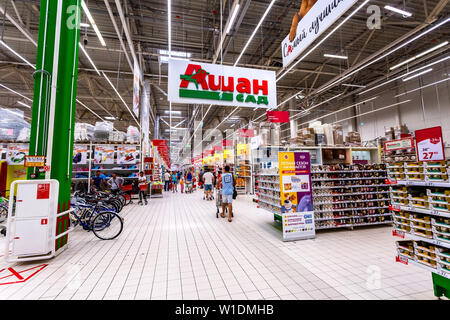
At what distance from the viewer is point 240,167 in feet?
45.5

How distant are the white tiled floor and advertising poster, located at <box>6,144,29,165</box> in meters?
6.38

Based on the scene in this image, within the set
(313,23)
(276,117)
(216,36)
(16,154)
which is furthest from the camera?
(276,117)

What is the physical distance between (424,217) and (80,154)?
11.7m

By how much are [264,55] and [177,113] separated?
1152cm

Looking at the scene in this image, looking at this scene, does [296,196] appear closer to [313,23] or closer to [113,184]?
[313,23]

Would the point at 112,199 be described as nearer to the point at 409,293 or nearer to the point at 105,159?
the point at 105,159

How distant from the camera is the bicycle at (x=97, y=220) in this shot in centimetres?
469

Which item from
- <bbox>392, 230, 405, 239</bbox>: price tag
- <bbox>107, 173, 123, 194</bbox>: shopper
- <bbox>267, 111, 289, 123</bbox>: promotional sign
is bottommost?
<bbox>392, 230, 405, 239</bbox>: price tag

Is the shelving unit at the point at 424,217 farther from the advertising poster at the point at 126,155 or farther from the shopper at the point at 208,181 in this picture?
the advertising poster at the point at 126,155

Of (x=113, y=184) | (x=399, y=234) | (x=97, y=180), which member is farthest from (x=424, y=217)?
(x=97, y=180)

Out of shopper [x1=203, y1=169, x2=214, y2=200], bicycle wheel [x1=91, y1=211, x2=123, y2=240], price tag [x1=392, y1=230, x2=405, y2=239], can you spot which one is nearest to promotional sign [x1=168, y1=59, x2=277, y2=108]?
bicycle wheel [x1=91, y1=211, x2=123, y2=240]

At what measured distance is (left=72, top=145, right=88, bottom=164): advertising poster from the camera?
9.58 meters

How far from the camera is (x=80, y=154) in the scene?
31.7ft

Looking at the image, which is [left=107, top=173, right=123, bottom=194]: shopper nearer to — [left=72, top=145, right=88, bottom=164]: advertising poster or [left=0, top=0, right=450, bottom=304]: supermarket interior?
[left=0, top=0, right=450, bottom=304]: supermarket interior
